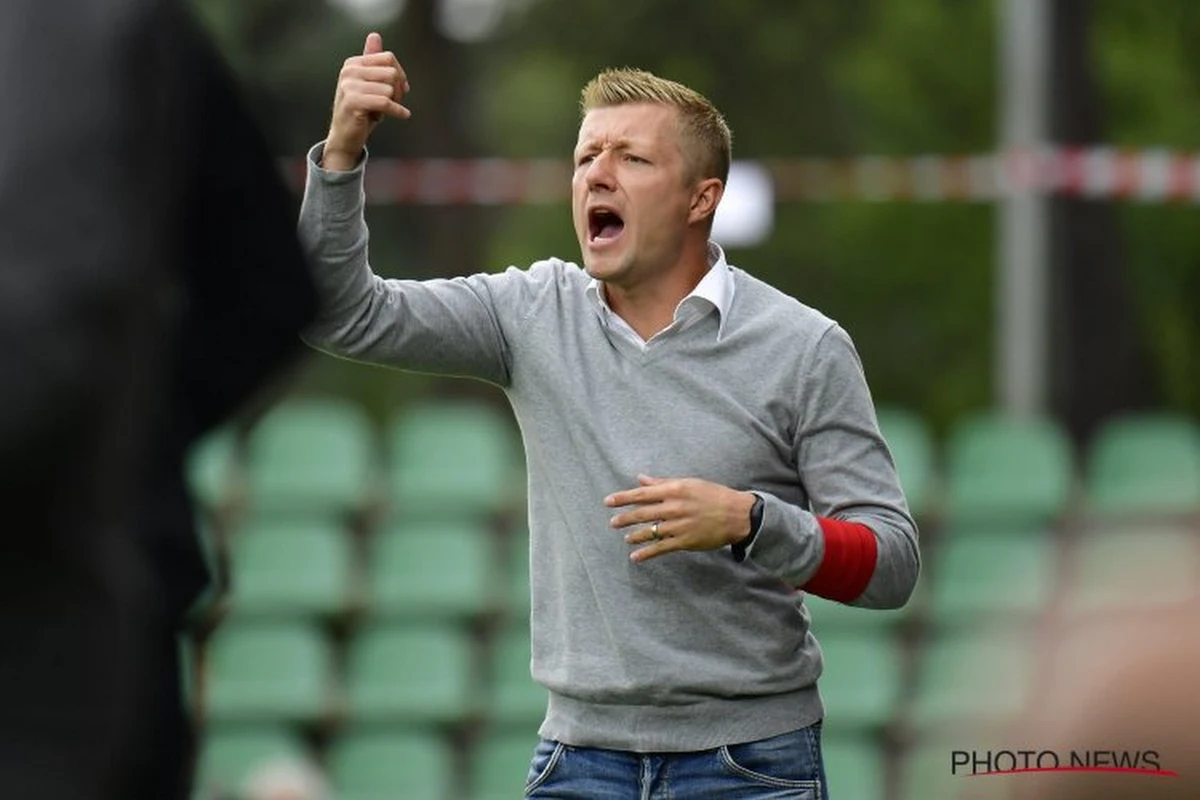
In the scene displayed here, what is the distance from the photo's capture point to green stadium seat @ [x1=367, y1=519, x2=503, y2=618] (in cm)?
1055

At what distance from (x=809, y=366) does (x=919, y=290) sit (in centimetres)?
1574

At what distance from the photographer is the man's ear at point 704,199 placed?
425 cm

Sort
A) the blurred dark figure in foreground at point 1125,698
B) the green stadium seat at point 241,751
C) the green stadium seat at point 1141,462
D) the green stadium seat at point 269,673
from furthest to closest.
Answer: the green stadium seat at point 269,673 < the green stadium seat at point 1141,462 < the green stadium seat at point 241,751 < the blurred dark figure in foreground at point 1125,698

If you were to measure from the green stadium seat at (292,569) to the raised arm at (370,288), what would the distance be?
6.47 m

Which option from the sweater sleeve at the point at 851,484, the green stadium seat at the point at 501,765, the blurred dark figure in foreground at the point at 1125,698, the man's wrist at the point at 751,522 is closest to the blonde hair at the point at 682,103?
the sweater sleeve at the point at 851,484

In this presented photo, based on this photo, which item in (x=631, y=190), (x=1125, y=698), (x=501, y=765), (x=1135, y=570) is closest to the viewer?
(x=1125, y=698)

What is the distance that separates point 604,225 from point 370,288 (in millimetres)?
425

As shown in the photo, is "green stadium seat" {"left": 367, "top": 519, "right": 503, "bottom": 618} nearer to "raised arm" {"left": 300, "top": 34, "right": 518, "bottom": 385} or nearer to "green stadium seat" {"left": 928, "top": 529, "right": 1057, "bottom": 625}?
"green stadium seat" {"left": 928, "top": 529, "right": 1057, "bottom": 625}

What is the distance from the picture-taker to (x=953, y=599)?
408 inches

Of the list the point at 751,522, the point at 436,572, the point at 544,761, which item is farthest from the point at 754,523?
the point at 436,572

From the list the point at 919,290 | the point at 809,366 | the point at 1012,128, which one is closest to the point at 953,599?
the point at 1012,128

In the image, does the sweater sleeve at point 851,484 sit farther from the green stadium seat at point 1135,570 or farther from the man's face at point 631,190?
the green stadium seat at point 1135,570

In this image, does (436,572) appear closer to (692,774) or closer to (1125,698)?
(692,774)

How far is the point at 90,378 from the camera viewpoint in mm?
2037
